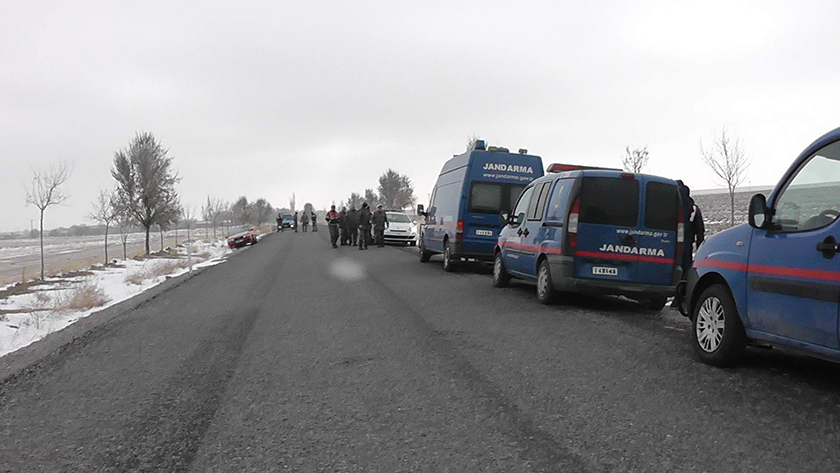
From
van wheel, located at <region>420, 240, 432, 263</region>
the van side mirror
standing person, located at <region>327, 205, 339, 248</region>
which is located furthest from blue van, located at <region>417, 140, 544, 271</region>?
standing person, located at <region>327, 205, 339, 248</region>

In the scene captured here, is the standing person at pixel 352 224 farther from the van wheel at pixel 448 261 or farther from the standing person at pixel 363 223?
the van wheel at pixel 448 261

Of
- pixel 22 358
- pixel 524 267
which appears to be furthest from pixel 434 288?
pixel 22 358

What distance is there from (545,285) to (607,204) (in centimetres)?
152

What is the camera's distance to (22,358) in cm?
650

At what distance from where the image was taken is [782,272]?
14.9ft

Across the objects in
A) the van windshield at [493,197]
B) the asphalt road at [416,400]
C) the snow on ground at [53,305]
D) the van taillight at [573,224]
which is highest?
the van windshield at [493,197]

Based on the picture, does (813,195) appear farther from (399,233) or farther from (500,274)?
(399,233)

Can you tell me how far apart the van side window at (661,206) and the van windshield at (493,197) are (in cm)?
549

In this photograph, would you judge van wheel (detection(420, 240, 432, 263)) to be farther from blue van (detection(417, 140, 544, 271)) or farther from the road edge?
the road edge

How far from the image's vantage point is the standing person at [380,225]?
26.6 meters

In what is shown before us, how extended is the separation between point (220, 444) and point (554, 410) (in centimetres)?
219

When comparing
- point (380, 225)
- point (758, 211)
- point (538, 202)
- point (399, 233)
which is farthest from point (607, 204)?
point (399, 233)

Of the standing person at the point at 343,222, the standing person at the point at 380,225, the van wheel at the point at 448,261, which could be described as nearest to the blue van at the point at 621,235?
the van wheel at the point at 448,261

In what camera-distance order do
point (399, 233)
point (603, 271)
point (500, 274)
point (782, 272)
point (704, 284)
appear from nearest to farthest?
point (782, 272) < point (704, 284) < point (603, 271) < point (500, 274) < point (399, 233)
